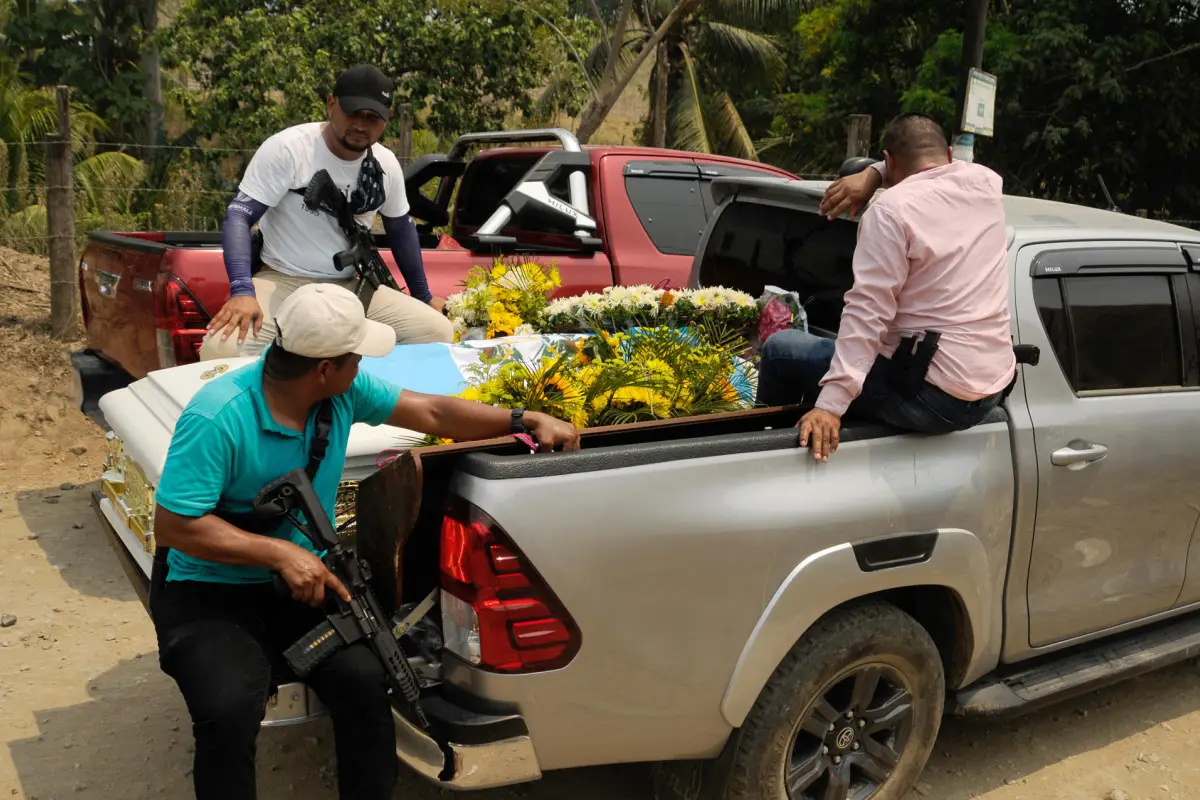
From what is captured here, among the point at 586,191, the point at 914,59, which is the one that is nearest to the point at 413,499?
the point at 586,191

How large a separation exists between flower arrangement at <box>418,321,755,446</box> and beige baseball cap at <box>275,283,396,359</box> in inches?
26.2

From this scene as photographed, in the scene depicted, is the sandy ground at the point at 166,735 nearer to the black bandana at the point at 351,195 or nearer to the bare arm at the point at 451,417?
the bare arm at the point at 451,417

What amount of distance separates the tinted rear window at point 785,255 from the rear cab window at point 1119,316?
727 millimetres

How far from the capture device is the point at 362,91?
177 inches

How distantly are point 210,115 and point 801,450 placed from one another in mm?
16889

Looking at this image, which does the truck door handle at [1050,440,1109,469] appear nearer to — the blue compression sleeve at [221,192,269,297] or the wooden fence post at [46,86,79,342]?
the blue compression sleeve at [221,192,269,297]

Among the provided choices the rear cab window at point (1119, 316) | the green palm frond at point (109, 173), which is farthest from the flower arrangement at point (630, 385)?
the green palm frond at point (109, 173)

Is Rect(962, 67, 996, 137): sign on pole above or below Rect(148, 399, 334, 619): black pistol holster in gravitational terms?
above

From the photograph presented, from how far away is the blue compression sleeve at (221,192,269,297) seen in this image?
4418 mm

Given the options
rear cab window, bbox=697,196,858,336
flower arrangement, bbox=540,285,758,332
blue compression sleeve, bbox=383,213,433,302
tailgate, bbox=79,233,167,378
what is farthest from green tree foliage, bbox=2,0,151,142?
rear cab window, bbox=697,196,858,336

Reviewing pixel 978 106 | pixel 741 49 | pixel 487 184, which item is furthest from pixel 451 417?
pixel 741 49

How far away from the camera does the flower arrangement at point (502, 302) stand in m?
4.81

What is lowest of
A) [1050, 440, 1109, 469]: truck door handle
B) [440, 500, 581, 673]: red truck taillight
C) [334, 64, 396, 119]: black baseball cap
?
[440, 500, 581, 673]: red truck taillight

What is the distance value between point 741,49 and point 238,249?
22745mm
